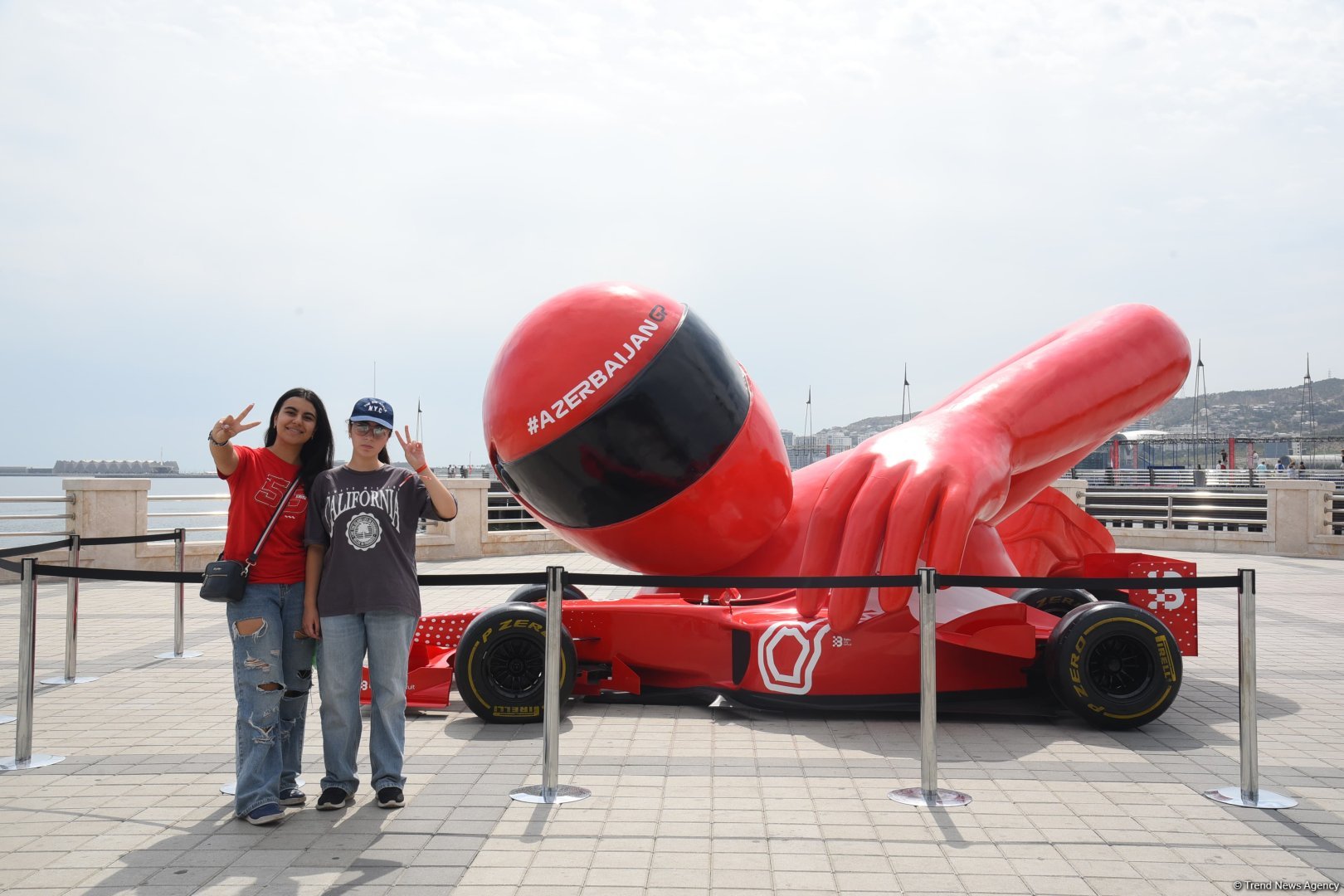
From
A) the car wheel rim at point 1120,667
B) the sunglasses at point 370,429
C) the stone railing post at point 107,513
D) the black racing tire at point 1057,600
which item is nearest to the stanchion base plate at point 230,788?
the sunglasses at point 370,429

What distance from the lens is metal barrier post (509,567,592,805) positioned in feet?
15.5

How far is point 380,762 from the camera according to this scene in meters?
4.58

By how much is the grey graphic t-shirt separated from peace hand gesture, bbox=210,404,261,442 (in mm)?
397

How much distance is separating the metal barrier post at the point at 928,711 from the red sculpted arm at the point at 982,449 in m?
1.21

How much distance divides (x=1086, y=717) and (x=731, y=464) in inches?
109

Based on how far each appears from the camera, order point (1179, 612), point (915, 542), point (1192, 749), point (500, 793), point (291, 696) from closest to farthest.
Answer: point (291, 696)
point (500, 793)
point (1192, 749)
point (915, 542)
point (1179, 612)

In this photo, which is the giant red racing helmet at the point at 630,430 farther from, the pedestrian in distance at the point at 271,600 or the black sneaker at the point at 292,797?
the black sneaker at the point at 292,797

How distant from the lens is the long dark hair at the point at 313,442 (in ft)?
15.0

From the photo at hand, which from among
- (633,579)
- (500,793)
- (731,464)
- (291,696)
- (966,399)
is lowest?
(500,793)

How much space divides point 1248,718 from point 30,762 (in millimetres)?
6176

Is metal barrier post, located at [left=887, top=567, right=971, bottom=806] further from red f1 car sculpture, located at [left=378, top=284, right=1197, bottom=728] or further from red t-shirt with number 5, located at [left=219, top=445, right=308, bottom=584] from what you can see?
red t-shirt with number 5, located at [left=219, top=445, right=308, bottom=584]

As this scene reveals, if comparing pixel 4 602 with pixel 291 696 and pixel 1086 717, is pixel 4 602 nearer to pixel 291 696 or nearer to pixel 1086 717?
pixel 291 696

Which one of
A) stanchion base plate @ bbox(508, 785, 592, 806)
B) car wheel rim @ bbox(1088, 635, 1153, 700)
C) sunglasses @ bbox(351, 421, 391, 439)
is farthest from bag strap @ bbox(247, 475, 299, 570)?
car wheel rim @ bbox(1088, 635, 1153, 700)

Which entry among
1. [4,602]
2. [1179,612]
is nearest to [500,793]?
[1179,612]
